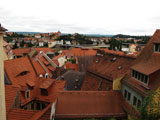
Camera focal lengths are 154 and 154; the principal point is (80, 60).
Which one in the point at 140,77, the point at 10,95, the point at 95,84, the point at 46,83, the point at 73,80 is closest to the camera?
the point at 140,77

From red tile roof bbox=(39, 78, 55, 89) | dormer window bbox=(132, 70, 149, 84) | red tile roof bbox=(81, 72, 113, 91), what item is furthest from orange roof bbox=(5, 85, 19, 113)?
dormer window bbox=(132, 70, 149, 84)

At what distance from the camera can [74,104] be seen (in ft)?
59.5

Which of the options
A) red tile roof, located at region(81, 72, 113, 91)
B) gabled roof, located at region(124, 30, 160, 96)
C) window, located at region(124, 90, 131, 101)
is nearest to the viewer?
gabled roof, located at region(124, 30, 160, 96)

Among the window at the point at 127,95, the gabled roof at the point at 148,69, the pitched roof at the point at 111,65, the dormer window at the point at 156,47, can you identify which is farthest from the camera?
the pitched roof at the point at 111,65

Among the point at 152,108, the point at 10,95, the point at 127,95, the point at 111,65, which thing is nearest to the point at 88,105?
the point at 127,95

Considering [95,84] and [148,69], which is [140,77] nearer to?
[148,69]

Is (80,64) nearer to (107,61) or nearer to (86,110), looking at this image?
(107,61)

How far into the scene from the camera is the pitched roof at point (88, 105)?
681 inches

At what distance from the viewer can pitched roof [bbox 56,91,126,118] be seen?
17297mm

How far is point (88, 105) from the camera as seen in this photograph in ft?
59.4

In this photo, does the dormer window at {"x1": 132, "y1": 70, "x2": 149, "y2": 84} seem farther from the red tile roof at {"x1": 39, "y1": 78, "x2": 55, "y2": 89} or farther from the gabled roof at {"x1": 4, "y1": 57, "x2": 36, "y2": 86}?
the gabled roof at {"x1": 4, "y1": 57, "x2": 36, "y2": 86}

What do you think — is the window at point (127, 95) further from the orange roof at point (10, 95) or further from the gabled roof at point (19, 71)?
the gabled roof at point (19, 71)

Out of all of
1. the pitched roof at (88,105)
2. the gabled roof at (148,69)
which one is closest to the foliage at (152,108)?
the gabled roof at (148,69)

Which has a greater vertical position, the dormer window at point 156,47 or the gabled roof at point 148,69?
the dormer window at point 156,47
